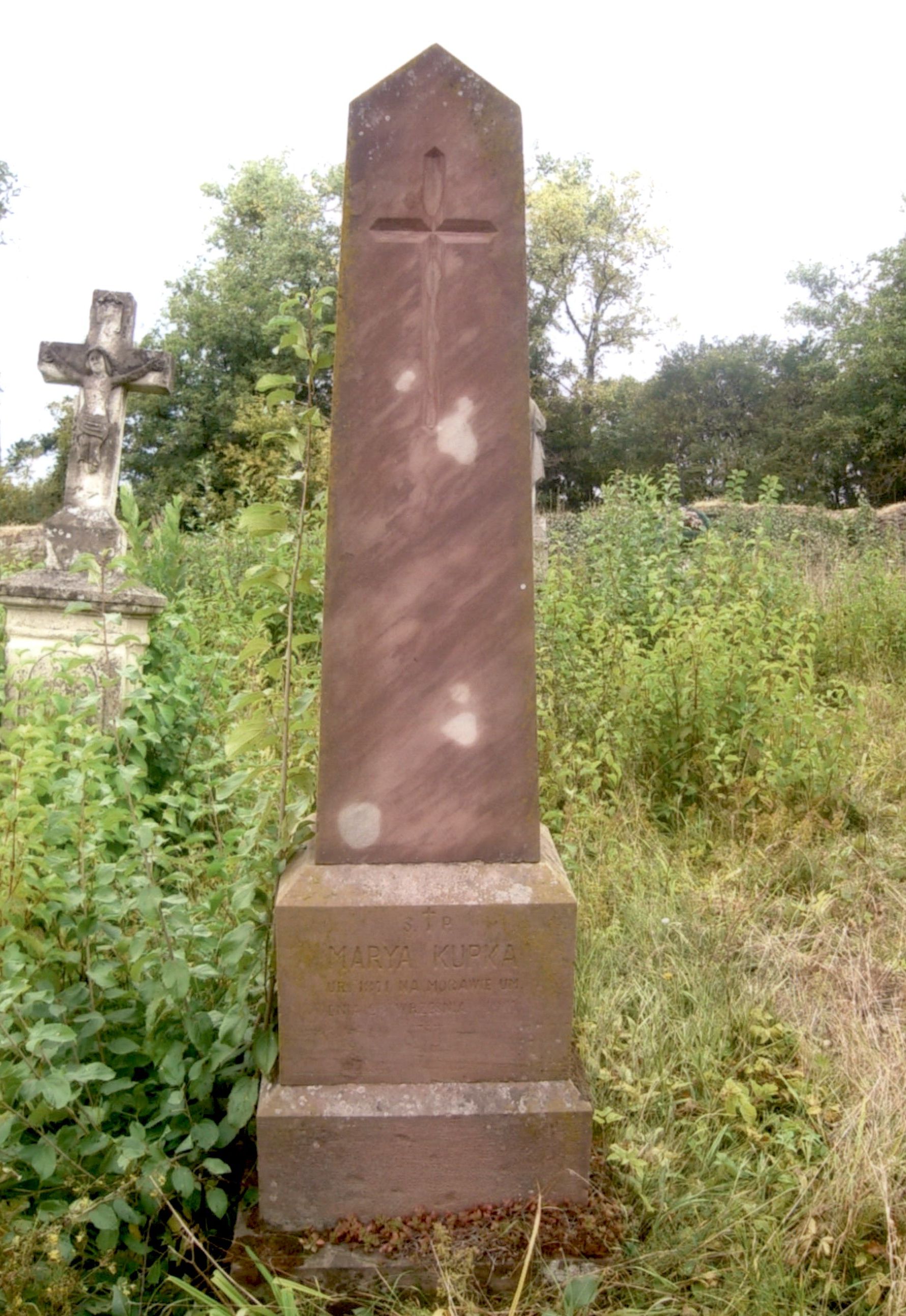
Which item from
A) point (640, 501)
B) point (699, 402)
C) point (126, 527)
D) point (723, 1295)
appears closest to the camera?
point (723, 1295)

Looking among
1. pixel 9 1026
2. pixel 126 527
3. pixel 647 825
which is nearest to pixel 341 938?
pixel 9 1026

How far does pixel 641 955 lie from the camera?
324 centimetres

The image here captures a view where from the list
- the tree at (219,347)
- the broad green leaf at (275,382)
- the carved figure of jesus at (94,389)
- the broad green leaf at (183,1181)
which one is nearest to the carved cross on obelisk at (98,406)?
the carved figure of jesus at (94,389)

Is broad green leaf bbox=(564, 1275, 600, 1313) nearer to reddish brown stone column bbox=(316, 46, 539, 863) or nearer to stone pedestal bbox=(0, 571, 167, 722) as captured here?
reddish brown stone column bbox=(316, 46, 539, 863)

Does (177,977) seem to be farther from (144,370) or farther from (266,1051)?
(144,370)

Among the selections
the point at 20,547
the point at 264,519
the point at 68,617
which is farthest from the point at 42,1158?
the point at 20,547

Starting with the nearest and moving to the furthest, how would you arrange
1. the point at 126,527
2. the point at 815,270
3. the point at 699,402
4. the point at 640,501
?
the point at 126,527, the point at 640,501, the point at 699,402, the point at 815,270

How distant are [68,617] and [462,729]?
368 centimetres

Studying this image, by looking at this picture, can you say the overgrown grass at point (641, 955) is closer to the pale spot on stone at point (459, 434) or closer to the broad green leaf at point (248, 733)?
the broad green leaf at point (248, 733)

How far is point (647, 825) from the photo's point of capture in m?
4.24

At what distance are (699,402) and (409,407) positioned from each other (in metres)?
27.4

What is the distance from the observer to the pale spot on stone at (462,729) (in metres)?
2.24

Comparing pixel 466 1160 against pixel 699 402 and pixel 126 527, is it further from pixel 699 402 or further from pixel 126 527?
pixel 699 402

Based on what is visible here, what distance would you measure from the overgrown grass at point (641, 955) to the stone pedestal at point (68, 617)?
1.13 ft
